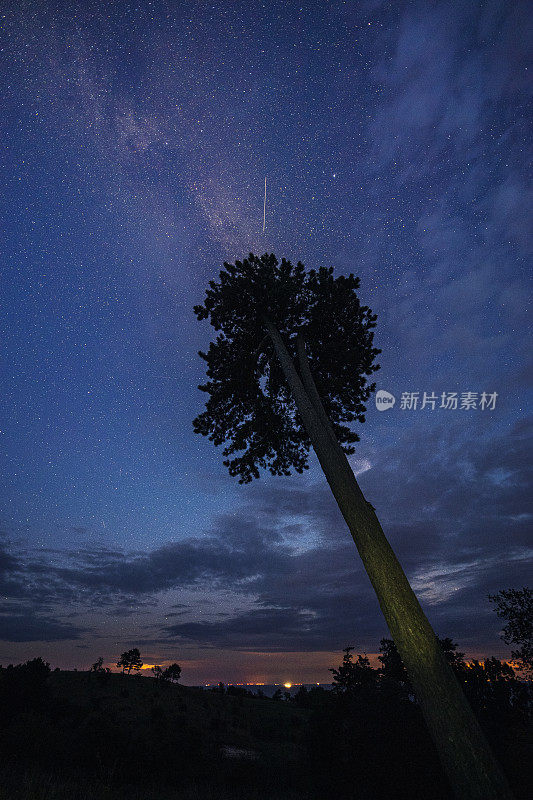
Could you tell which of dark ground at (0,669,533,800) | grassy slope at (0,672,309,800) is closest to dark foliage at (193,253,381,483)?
dark ground at (0,669,533,800)

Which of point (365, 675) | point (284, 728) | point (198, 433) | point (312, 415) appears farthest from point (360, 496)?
point (284, 728)

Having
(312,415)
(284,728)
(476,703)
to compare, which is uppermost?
(312,415)

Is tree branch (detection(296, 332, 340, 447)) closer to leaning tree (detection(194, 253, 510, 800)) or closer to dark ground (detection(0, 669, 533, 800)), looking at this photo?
leaning tree (detection(194, 253, 510, 800))

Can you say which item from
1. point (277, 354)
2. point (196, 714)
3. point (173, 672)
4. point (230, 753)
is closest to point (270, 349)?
point (277, 354)

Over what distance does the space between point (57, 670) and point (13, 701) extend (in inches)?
1259

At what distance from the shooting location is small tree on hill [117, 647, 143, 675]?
70125 millimetres

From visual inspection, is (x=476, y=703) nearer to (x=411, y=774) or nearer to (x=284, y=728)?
(x=411, y=774)

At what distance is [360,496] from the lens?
9.29 metres

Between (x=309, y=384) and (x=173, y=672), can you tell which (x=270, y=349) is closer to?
(x=309, y=384)

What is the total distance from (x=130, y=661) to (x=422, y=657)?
273 feet

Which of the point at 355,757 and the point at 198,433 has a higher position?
the point at 198,433

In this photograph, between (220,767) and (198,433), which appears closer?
(198,433)

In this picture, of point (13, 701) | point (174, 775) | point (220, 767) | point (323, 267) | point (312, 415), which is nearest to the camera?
point (312, 415)

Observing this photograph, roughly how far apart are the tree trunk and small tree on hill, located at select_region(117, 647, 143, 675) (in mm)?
81693
